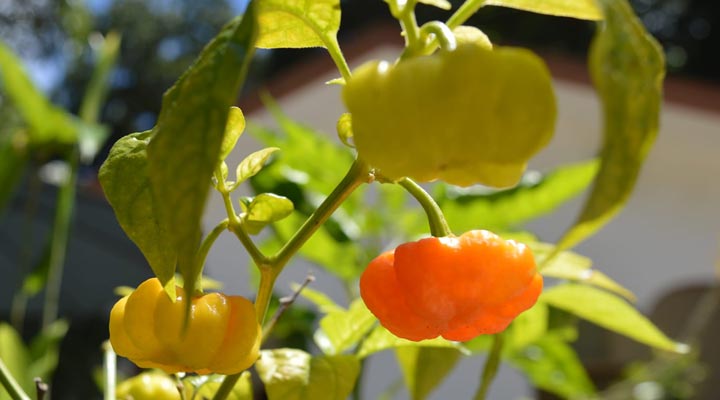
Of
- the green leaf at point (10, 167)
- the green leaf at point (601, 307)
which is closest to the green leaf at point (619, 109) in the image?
the green leaf at point (601, 307)

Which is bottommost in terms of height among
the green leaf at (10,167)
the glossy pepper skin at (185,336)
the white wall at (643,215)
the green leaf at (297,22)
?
the white wall at (643,215)

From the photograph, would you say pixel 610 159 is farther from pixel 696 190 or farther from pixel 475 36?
pixel 696 190

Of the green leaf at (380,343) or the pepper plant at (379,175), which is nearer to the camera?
the pepper plant at (379,175)

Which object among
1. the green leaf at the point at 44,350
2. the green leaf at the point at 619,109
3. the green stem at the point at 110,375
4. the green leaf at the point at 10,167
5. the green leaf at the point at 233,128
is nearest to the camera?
the green leaf at the point at 619,109

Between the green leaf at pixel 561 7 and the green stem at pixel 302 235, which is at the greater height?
the green leaf at pixel 561 7

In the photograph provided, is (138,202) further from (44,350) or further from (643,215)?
(643,215)

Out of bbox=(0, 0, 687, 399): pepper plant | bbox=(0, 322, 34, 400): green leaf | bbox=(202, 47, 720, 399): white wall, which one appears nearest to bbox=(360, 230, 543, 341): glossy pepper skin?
bbox=(0, 0, 687, 399): pepper plant

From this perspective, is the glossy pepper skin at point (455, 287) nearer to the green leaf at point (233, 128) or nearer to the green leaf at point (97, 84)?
the green leaf at point (233, 128)
